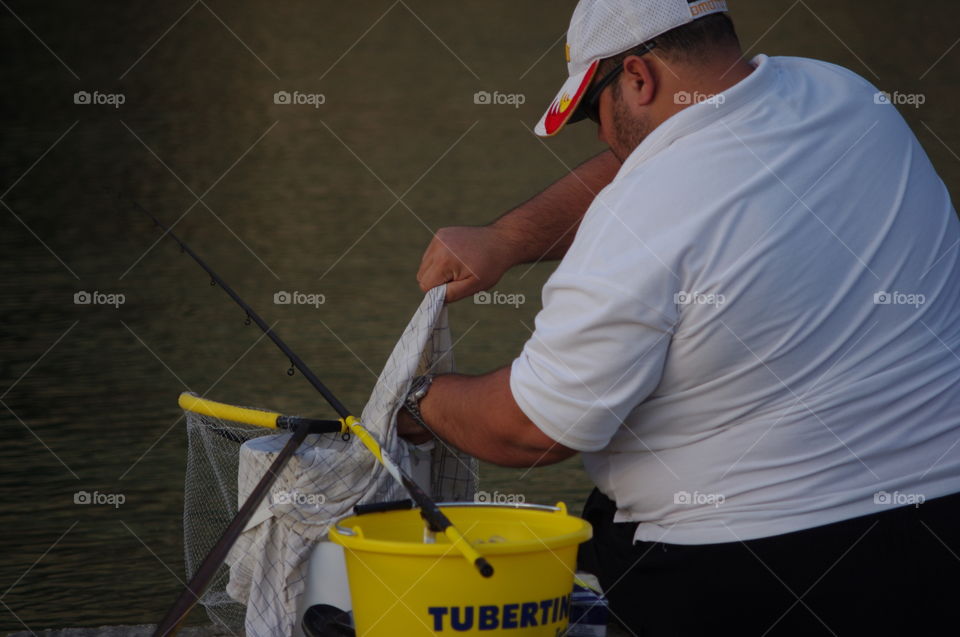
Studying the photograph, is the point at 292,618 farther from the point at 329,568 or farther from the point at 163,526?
the point at 163,526

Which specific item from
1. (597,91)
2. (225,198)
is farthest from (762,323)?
(225,198)

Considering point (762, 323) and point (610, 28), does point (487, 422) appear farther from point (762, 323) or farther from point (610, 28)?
point (610, 28)

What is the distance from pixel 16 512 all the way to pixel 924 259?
298 cm

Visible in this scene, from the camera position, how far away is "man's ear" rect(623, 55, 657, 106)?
2172mm

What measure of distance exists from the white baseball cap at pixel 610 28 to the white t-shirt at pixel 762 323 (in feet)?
0.48

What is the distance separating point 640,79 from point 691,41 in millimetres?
96

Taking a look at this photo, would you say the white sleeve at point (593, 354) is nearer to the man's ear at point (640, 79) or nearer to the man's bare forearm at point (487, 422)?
the man's bare forearm at point (487, 422)

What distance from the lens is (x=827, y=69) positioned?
2.28 meters

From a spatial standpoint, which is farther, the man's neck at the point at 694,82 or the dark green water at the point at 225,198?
the dark green water at the point at 225,198

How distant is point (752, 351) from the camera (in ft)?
6.66

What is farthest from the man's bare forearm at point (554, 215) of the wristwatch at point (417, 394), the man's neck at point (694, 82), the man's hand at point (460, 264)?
the man's neck at point (694, 82)

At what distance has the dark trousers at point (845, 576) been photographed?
2.07 meters

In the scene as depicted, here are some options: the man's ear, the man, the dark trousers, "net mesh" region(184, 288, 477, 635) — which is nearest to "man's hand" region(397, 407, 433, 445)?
"net mesh" region(184, 288, 477, 635)

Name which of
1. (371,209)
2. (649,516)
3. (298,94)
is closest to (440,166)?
(371,209)
